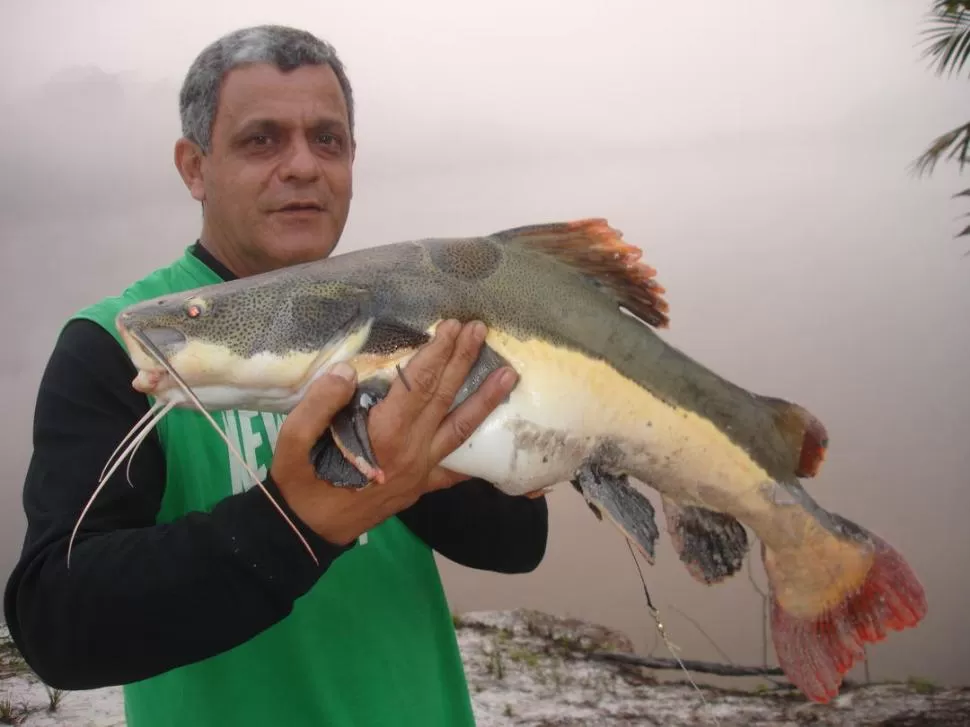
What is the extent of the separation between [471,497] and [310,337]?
2.37 feet

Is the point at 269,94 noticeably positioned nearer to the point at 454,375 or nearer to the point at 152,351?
the point at 152,351

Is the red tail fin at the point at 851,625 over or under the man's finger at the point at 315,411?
under

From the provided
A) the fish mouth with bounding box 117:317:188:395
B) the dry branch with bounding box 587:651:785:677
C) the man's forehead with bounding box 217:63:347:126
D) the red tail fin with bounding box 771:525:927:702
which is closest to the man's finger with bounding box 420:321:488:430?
the fish mouth with bounding box 117:317:188:395

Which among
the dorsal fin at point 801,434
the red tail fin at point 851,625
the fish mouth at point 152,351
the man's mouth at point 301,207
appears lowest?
the red tail fin at point 851,625

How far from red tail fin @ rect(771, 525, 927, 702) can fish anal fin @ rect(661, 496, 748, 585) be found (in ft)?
0.61

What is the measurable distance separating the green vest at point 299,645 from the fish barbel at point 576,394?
24cm

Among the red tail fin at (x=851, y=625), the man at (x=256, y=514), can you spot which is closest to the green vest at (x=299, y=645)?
the man at (x=256, y=514)

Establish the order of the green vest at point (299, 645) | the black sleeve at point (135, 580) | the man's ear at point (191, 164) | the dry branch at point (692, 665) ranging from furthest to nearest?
1. the dry branch at point (692, 665)
2. the man's ear at point (191, 164)
3. the green vest at point (299, 645)
4. the black sleeve at point (135, 580)

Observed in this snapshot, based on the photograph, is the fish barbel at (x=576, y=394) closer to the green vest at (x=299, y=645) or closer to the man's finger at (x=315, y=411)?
the man's finger at (x=315, y=411)

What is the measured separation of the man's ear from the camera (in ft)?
5.75

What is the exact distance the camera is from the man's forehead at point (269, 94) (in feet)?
5.30

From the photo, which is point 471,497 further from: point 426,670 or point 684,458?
point 684,458

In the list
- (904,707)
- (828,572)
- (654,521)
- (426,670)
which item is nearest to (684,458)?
(654,521)

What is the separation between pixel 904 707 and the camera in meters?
3.87
